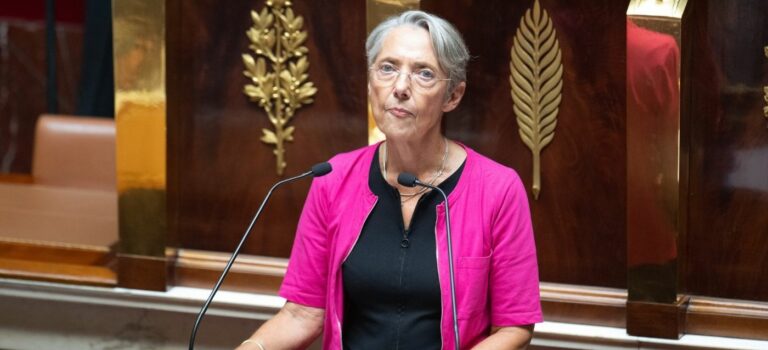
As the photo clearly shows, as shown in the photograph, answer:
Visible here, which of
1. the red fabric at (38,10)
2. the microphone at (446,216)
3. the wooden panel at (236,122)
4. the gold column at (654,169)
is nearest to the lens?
the microphone at (446,216)

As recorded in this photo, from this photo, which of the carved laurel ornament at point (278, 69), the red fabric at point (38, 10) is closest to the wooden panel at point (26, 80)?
the red fabric at point (38, 10)

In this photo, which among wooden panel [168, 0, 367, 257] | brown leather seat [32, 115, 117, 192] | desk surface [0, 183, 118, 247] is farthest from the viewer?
brown leather seat [32, 115, 117, 192]

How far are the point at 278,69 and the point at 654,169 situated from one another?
983 millimetres

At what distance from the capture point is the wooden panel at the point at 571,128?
3328 millimetres

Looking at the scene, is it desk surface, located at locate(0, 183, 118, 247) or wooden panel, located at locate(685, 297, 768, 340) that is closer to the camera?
wooden panel, located at locate(685, 297, 768, 340)

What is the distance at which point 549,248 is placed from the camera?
3.45 m

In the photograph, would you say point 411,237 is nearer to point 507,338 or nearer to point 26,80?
point 507,338

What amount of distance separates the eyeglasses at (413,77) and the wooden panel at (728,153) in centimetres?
81

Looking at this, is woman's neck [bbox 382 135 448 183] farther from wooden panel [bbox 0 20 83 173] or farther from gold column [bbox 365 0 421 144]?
wooden panel [bbox 0 20 83 173]

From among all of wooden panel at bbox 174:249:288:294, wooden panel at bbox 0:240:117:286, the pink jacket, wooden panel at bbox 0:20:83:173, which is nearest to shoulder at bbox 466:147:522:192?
the pink jacket

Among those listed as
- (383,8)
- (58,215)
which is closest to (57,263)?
(58,215)

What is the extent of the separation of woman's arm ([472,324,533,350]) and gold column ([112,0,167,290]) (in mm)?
1261

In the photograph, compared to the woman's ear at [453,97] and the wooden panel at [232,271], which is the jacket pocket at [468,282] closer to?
the woman's ear at [453,97]

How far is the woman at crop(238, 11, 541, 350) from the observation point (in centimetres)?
273
